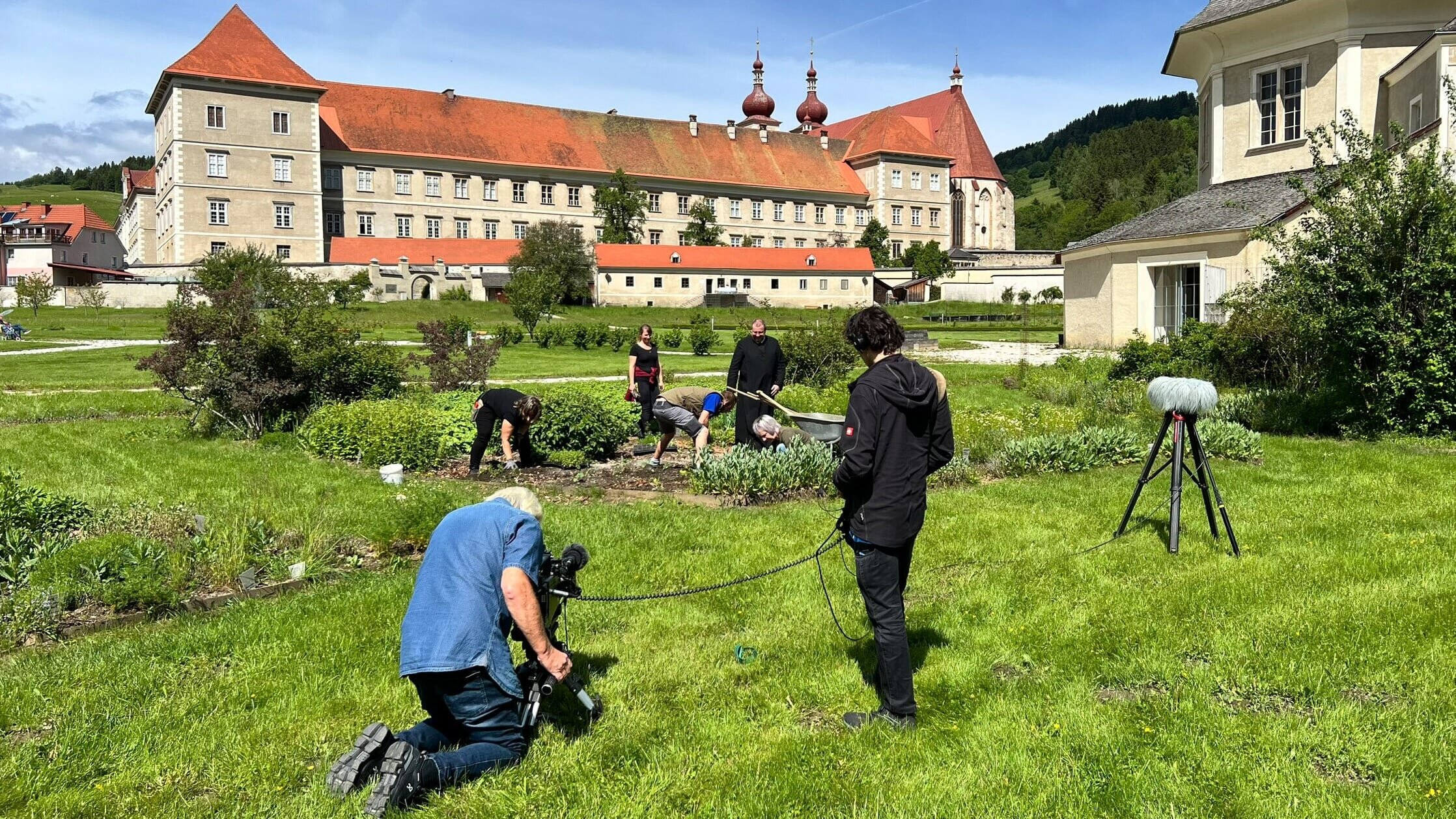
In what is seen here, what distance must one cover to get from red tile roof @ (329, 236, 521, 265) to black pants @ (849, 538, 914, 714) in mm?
68748

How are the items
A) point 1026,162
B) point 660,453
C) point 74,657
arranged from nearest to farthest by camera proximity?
point 74,657
point 660,453
point 1026,162

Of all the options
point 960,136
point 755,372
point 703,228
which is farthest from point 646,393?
point 960,136

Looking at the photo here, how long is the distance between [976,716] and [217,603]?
4.78 m

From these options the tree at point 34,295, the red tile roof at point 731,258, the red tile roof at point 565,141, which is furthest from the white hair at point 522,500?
the red tile roof at point 565,141

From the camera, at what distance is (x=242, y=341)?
41.9 feet

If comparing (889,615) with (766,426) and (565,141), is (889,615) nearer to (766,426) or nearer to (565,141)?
(766,426)

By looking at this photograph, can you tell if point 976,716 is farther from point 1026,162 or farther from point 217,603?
point 1026,162

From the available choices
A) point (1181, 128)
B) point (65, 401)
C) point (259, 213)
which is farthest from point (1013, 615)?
point (1181, 128)

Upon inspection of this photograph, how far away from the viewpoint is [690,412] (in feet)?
37.2

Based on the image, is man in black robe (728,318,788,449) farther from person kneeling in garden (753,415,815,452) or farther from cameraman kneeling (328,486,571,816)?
cameraman kneeling (328,486,571,816)

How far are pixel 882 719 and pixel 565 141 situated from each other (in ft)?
276

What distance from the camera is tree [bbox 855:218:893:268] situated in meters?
86.7

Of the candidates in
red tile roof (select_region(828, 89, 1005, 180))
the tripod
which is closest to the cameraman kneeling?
the tripod

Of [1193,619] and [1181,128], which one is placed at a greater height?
[1181,128]
